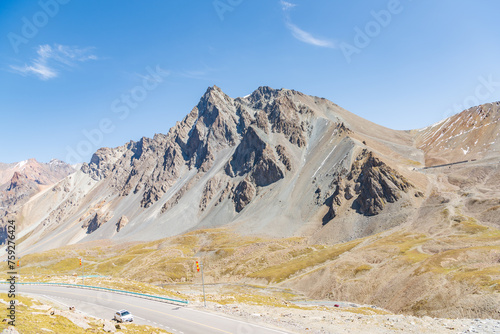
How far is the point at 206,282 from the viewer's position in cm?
11731

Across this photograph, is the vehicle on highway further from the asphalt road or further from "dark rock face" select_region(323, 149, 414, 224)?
"dark rock face" select_region(323, 149, 414, 224)

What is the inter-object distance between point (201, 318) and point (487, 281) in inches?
1832

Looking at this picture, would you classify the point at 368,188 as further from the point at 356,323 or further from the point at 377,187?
the point at 356,323

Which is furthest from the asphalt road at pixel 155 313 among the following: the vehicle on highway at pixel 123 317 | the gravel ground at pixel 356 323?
the gravel ground at pixel 356 323

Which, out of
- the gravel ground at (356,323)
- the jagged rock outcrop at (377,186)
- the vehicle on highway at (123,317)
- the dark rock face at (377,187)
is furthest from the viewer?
the jagged rock outcrop at (377,186)

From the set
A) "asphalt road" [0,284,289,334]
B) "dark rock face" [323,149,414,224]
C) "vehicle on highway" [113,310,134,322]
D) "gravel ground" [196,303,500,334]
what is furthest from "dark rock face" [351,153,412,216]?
"vehicle on highway" [113,310,134,322]

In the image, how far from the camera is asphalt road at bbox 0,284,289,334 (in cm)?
3753

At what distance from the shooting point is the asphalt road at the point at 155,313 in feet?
123

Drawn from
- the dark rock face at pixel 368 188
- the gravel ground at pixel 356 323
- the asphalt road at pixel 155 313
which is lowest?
the asphalt road at pixel 155 313

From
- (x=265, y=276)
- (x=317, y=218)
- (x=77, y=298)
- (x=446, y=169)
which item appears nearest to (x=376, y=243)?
(x=265, y=276)

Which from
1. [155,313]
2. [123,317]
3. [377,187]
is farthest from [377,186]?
[123,317]

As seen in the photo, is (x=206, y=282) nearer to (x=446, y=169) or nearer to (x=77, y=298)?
(x=77, y=298)

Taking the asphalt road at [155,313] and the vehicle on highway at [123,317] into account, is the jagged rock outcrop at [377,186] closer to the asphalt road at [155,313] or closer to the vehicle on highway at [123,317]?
the asphalt road at [155,313]

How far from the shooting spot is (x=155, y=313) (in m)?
46.1
